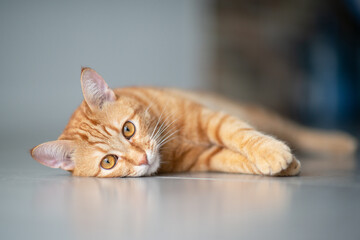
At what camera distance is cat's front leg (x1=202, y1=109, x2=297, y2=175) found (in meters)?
1.54

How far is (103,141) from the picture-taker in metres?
1.68

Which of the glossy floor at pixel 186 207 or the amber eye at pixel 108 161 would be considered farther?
the amber eye at pixel 108 161

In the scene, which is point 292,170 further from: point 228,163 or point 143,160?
point 143,160

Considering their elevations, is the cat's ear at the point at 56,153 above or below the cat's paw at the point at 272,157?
below

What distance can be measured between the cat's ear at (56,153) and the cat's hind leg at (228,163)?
63 centimetres

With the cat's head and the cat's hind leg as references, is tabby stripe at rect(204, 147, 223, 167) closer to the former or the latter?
the cat's hind leg

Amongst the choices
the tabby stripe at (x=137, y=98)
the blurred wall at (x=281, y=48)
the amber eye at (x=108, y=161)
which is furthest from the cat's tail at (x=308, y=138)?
the blurred wall at (x=281, y=48)

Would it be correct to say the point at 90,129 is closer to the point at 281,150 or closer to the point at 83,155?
the point at 83,155

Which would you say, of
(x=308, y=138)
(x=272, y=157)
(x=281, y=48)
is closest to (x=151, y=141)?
(x=272, y=157)

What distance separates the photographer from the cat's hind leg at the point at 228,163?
1.60m

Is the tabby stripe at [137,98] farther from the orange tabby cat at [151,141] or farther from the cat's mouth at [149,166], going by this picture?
the cat's mouth at [149,166]

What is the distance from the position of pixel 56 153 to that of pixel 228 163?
823 mm

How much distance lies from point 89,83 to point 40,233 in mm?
891

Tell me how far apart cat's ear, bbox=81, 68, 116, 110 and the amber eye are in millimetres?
264
